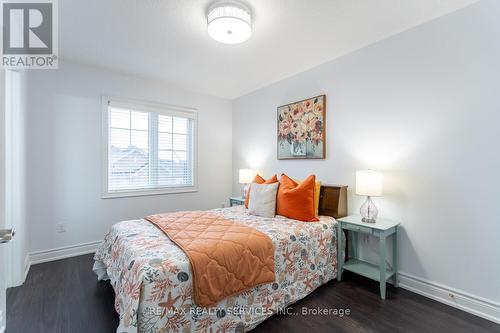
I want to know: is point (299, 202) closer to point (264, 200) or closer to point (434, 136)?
point (264, 200)

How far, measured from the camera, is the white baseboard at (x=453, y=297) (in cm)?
181

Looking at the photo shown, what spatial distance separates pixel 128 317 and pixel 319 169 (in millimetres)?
2541

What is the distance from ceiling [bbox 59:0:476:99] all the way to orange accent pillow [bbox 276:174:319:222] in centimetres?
154

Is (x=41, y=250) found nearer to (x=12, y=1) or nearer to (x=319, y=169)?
(x=12, y=1)

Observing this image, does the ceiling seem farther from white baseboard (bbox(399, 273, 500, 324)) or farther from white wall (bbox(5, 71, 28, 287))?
white baseboard (bbox(399, 273, 500, 324))

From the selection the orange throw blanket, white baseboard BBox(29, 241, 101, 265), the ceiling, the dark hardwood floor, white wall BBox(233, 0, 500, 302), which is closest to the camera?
the orange throw blanket

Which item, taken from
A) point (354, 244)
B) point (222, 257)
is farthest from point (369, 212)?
point (222, 257)

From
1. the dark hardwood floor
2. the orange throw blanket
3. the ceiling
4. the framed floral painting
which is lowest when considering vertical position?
the dark hardwood floor

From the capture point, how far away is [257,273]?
5.78 feet

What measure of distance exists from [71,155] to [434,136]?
4.14m

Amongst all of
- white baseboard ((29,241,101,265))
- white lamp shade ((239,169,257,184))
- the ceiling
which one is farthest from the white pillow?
white baseboard ((29,241,101,265))

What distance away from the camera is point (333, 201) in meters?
2.69

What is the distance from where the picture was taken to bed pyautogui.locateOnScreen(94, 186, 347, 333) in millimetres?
1354

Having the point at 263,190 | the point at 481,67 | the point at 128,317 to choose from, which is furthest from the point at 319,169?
the point at 128,317
